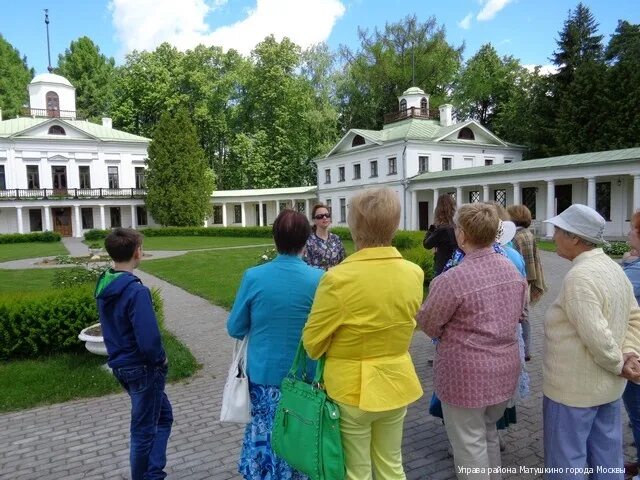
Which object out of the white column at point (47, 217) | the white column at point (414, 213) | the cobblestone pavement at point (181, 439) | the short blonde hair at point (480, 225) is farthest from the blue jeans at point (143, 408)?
the white column at point (47, 217)

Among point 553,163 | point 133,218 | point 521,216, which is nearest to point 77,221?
point 133,218

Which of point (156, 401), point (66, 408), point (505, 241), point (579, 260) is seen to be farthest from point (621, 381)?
point (66, 408)

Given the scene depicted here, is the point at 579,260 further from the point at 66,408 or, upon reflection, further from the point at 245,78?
the point at 245,78

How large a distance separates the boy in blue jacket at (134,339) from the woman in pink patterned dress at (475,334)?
167 cm

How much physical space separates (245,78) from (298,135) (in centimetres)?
858

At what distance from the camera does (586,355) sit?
103 inches

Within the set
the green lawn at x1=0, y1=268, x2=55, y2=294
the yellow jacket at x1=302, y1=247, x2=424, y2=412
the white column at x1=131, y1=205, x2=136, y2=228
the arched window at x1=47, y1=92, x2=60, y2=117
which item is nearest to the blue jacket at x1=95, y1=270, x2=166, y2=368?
the yellow jacket at x1=302, y1=247, x2=424, y2=412

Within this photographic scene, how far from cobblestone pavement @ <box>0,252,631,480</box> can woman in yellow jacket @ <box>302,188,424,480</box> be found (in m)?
1.40

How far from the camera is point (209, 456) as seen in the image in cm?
388

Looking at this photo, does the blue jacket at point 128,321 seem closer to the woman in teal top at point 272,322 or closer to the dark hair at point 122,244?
the dark hair at point 122,244

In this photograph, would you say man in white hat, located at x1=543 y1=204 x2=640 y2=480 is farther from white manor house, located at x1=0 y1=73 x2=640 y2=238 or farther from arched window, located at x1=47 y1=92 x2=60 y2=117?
arched window, located at x1=47 y1=92 x2=60 y2=117

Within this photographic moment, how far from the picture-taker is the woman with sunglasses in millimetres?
5332

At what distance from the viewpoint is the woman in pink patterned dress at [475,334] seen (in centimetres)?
267

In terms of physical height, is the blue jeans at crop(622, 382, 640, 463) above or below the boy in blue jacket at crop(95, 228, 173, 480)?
below
